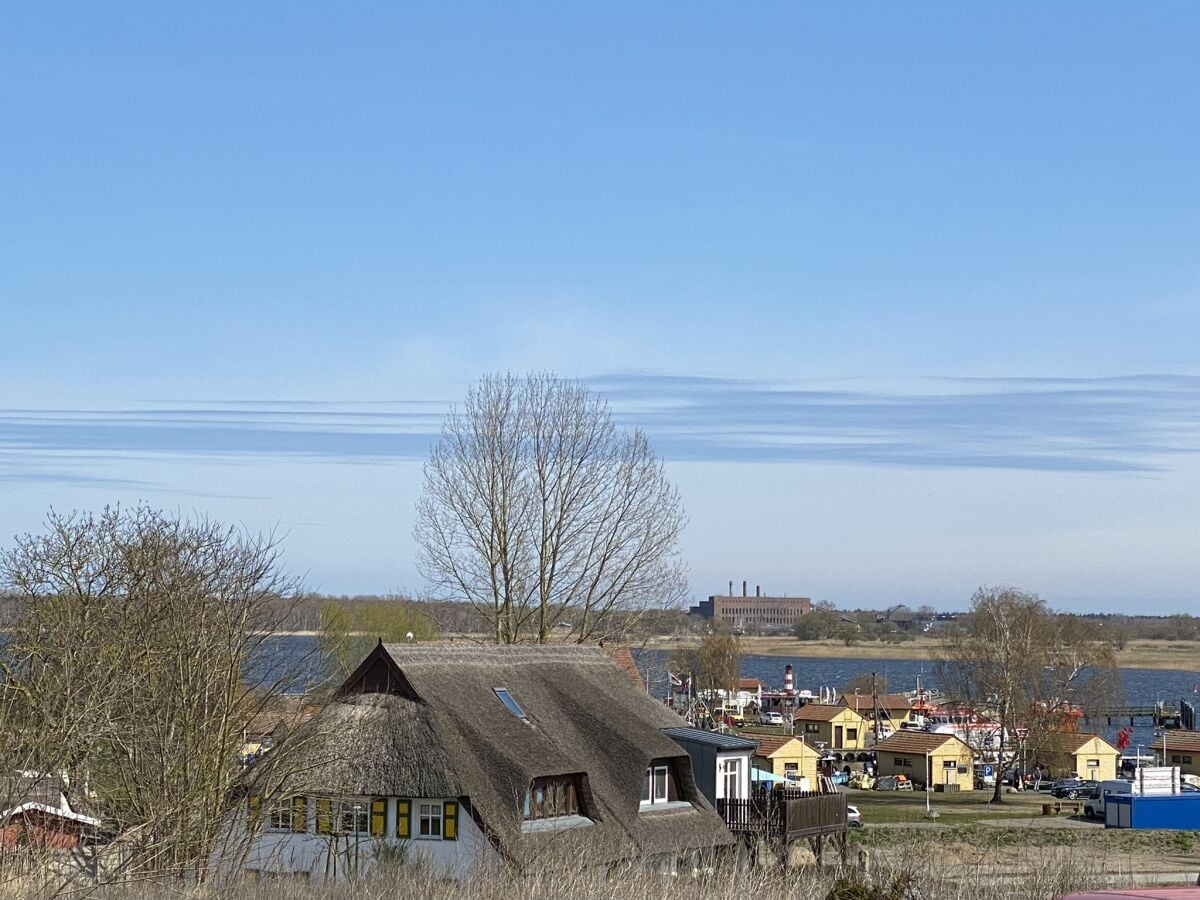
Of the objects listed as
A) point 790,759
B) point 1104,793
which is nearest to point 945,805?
point 1104,793

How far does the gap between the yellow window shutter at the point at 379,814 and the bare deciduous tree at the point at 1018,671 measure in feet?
149

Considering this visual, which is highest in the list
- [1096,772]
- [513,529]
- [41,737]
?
[513,529]

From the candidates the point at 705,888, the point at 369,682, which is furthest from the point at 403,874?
the point at 369,682

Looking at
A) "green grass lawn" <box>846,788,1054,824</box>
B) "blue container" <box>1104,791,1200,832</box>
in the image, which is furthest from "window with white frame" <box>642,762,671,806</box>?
"blue container" <box>1104,791,1200,832</box>

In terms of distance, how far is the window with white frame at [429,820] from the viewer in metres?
35.5

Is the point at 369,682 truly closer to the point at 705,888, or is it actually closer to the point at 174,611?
the point at 174,611

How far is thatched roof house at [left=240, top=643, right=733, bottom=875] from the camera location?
3519cm

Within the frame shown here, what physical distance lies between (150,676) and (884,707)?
379 ft

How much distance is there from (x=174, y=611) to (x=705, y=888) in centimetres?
1030

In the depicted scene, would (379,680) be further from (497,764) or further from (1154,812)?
(1154,812)

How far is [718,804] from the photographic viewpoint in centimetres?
4328

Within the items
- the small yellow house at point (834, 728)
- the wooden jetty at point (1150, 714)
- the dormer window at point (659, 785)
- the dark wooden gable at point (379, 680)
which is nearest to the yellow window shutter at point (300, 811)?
the dark wooden gable at point (379, 680)

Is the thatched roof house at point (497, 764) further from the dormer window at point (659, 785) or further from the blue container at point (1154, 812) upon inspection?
the blue container at point (1154, 812)

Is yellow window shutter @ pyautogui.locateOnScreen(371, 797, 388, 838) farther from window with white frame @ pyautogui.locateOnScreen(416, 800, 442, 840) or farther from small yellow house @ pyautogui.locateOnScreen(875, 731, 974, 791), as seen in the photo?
small yellow house @ pyautogui.locateOnScreen(875, 731, 974, 791)
